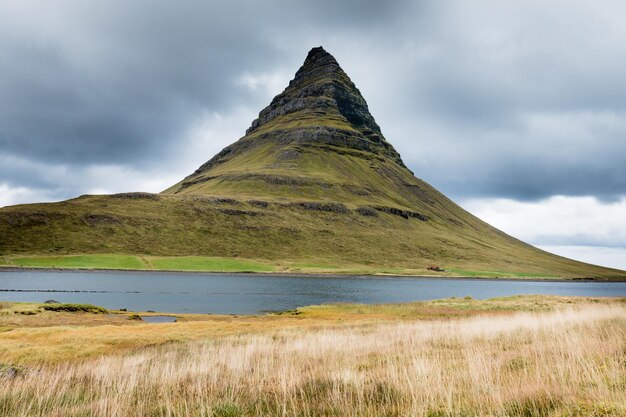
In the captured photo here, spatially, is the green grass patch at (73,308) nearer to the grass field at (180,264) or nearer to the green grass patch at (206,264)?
the grass field at (180,264)

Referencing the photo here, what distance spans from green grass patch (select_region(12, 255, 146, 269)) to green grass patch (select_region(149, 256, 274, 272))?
8.00m

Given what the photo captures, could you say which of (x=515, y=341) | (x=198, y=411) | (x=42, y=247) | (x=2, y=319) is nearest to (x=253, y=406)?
(x=198, y=411)

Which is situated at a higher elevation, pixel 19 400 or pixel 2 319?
pixel 19 400

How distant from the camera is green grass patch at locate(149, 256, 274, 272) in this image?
16139cm

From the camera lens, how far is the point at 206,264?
168750 mm

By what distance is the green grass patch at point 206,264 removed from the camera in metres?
161

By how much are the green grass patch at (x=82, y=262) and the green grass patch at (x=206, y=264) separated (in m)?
8.00

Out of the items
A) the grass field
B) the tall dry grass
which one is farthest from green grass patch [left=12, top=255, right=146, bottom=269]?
the tall dry grass

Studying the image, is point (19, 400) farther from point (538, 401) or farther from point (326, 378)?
point (538, 401)

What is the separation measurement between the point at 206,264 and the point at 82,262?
43.9 meters

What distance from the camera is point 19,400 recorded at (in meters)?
11.1

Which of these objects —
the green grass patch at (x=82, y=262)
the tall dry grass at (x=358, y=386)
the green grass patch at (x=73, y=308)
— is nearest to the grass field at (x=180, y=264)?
the green grass patch at (x=82, y=262)

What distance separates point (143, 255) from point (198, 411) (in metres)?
182

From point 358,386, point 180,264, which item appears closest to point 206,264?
point 180,264
